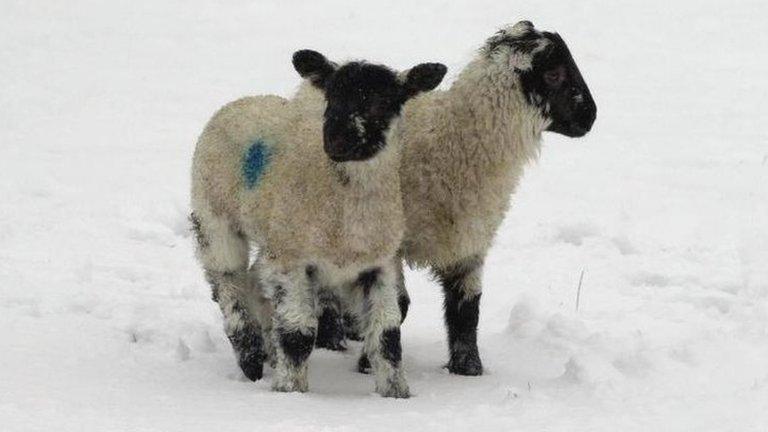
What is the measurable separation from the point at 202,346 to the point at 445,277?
5.40 feet

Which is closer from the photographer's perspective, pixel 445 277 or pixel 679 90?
pixel 445 277

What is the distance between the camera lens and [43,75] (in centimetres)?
1694

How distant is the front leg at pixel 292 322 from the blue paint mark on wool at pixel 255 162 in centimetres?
58

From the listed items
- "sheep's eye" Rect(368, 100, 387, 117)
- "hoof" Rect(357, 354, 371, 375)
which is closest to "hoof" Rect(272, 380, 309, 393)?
"hoof" Rect(357, 354, 371, 375)

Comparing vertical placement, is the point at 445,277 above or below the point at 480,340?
above

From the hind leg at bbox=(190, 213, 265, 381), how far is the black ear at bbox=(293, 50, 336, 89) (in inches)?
47.7

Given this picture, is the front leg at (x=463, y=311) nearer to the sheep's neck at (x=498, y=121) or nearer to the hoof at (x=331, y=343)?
the sheep's neck at (x=498, y=121)

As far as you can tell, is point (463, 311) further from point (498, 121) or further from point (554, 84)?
point (554, 84)

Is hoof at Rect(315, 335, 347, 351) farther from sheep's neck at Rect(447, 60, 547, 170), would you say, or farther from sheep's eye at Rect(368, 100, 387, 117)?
sheep's eye at Rect(368, 100, 387, 117)

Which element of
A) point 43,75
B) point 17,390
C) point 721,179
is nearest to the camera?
point 17,390

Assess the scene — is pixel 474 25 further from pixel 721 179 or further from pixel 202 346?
pixel 202 346

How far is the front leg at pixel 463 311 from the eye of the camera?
8.27m

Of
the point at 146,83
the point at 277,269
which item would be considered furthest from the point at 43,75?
the point at 277,269

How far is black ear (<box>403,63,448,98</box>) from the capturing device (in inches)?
283
